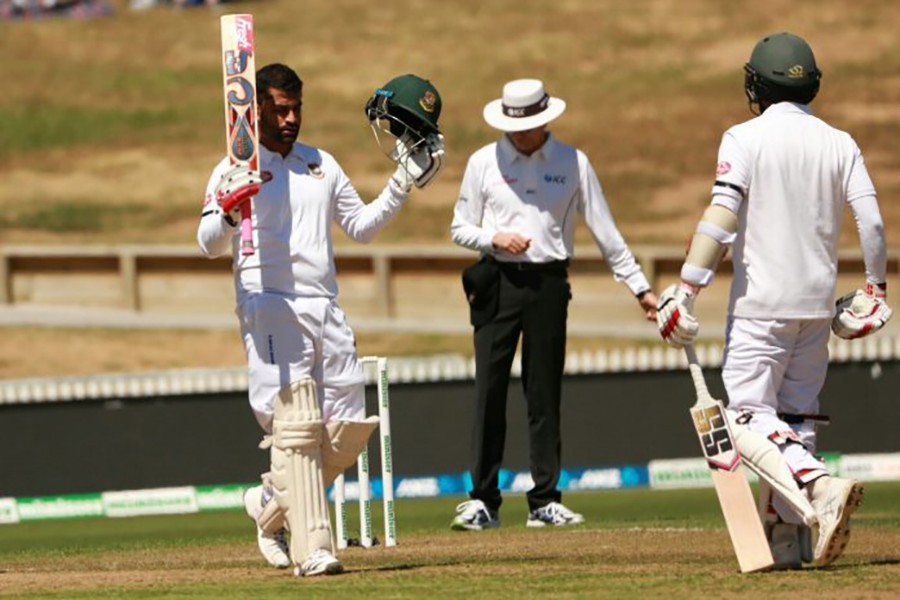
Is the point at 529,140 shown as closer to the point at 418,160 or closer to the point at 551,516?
the point at 551,516

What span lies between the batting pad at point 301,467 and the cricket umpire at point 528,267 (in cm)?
310

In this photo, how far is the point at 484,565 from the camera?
8453mm

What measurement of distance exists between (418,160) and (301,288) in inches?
28.8

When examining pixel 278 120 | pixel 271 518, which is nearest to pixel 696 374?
pixel 271 518

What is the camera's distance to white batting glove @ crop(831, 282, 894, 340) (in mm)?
8383

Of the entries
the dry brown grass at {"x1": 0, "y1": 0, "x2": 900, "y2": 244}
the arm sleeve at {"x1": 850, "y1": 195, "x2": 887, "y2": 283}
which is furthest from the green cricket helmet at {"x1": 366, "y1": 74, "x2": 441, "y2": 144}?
the dry brown grass at {"x1": 0, "y1": 0, "x2": 900, "y2": 244}

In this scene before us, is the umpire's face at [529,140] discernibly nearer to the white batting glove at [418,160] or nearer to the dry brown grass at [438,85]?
the white batting glove at [418,160]

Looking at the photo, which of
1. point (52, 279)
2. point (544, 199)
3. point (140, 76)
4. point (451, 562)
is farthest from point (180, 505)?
point (140, 76)

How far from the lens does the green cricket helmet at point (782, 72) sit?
27.3 ft

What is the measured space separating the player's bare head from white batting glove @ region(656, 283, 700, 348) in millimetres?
1601

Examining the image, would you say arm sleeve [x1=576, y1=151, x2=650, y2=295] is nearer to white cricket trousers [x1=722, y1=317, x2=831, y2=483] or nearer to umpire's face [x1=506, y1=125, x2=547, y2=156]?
umpire's face [x1=506, y1=125, x2=547, y2=156]

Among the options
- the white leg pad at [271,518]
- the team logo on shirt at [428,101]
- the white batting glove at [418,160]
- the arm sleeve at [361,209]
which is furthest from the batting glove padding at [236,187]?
the white leg pad at [271,518]

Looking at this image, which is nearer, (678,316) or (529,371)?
(678,316)

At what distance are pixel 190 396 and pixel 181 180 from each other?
32.4 metres
